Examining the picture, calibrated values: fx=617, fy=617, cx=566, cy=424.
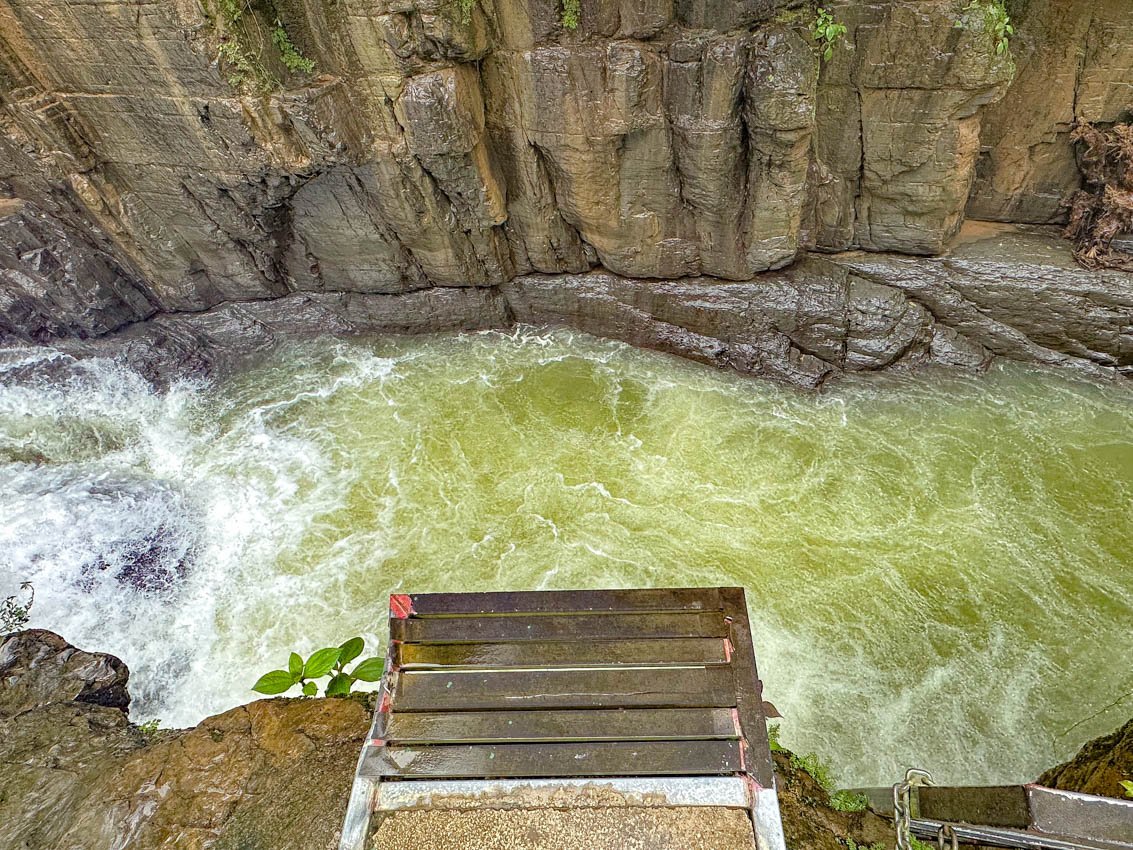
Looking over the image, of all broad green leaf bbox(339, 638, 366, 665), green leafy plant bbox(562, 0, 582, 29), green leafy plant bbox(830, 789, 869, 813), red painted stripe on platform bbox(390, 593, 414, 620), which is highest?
green leafy plant bbox(562, 0, 582, 29)

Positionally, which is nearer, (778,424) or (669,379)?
(778,424)

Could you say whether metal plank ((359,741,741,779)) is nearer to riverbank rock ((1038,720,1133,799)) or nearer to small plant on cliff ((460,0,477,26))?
riverbank rock ((1038,720,1133,799))

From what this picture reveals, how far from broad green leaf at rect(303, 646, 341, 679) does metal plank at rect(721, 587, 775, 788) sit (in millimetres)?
2471

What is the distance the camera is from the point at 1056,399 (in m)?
8.14

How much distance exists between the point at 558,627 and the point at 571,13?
6456 millimetres

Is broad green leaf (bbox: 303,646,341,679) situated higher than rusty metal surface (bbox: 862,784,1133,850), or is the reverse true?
broad green leaf (bbox: 303,646,341,679)

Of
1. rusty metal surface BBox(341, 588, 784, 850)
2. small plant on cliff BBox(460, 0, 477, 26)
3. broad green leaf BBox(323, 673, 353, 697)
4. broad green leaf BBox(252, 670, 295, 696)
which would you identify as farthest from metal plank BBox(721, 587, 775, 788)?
small plant on cliff BBox(460, 0, 477, 26)

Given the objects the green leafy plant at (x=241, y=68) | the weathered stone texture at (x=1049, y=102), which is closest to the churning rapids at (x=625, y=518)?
the weathered stone texture at (x=1049, y=102)

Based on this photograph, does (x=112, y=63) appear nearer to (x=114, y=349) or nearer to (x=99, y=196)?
(x=99, y=196)

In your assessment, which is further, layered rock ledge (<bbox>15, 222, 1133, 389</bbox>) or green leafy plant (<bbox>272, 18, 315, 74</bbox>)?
layered rock ledge (<bbox>15, 222, 1133, 389</bbox>)

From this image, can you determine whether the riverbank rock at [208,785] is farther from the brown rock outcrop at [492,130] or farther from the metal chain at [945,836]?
the brown rock outcrop at [492,130]

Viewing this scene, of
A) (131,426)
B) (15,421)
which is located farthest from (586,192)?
(15,421)

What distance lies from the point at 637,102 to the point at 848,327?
162 inches

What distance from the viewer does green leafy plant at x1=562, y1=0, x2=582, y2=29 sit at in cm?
662
